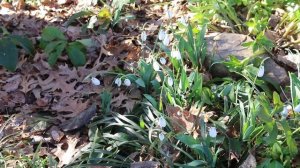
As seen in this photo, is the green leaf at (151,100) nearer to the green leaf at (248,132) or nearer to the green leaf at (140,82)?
the green leaf at (140,82)

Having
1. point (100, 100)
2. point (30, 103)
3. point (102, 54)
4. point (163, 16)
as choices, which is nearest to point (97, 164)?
point (100, 100)

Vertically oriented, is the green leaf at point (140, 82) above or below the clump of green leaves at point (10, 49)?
below

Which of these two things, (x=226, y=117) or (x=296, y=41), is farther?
(x=296, y=41)

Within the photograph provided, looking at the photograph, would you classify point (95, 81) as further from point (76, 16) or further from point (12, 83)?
point (76, 16)

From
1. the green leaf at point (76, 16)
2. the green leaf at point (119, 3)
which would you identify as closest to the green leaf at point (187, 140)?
the green leaf at point (119, 3)

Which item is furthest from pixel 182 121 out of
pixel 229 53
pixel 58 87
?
pixel 58 87

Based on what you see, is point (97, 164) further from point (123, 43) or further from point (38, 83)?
point (123, 43)
